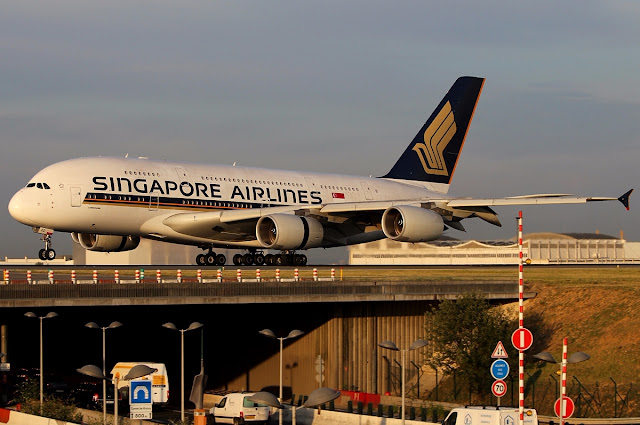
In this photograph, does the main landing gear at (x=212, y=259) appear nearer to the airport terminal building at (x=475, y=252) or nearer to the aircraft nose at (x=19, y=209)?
the aircraft nose at (x=19, y=209)

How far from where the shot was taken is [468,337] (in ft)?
161

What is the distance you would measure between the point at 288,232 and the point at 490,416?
2351 centimetres

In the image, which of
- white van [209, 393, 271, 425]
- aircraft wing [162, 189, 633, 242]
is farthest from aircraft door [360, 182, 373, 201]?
white van [209, 393, 271, 425]

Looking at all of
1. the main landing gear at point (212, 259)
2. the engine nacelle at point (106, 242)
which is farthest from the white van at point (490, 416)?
the engine nacelle at point (106, 242)

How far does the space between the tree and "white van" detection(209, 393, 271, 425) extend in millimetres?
9759

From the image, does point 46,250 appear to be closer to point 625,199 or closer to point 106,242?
point 106,242

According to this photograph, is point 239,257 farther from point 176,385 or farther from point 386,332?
point 386,332

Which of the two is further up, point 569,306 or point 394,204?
point 394,204

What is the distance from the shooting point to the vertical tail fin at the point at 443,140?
73.7 meters

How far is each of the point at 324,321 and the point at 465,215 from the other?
12965 mm

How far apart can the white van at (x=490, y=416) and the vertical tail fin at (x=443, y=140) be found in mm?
40303

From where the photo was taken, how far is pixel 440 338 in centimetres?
4941

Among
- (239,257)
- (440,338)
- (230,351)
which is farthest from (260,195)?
(440,338)

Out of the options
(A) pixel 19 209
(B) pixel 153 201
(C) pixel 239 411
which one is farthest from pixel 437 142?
(C) pixel 239 411
